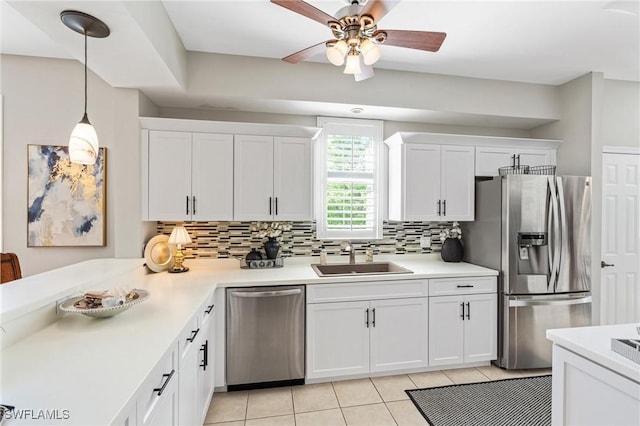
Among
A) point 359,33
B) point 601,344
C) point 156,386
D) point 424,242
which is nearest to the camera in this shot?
point 156,386

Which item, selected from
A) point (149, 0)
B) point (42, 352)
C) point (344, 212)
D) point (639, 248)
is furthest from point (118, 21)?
point (639, 248)

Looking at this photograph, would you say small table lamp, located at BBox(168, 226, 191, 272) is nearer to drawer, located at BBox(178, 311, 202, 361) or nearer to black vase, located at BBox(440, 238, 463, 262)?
drawer, located at BBox(178, 311, 202, 361)

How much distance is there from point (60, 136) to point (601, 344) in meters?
3.96

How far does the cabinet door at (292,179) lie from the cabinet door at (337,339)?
0.85 meters

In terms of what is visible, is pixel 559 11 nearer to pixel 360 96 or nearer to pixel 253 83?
pixel 360 96

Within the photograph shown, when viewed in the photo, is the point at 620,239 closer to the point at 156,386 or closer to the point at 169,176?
the point at 156,386

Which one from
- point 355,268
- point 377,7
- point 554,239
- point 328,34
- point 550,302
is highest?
point 328,34

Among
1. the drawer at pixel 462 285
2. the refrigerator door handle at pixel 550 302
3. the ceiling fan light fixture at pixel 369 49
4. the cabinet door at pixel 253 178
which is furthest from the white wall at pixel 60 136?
the refrigerator door handle at pixel 550 302

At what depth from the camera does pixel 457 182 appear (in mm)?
3195

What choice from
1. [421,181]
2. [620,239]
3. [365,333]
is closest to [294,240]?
[365,333]

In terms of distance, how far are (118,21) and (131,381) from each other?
1742mm

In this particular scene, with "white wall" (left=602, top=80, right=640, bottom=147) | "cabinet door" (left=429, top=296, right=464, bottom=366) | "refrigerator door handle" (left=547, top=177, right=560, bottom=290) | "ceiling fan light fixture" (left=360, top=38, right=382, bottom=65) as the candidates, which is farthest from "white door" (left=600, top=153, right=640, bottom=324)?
"ceiling fan light fixture" (left=360, top=38, right=382, bottom=65)

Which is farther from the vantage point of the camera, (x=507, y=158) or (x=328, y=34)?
(x=507, y=158)

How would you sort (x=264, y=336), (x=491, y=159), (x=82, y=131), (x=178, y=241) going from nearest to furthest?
(x=82, y=131), (x=264, y=336), (x=178, y=241), (x=491, y=159)
